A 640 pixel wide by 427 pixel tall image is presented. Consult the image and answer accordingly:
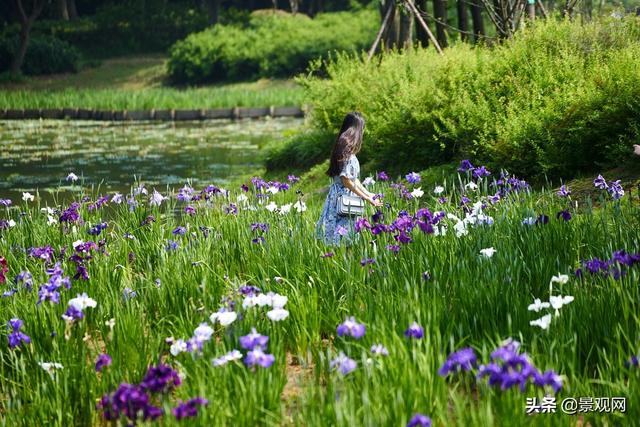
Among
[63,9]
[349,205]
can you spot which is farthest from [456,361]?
[63,9]

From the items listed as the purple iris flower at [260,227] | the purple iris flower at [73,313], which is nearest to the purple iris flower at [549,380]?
the purple iris flower at [73,313]

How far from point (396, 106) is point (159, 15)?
41.1m

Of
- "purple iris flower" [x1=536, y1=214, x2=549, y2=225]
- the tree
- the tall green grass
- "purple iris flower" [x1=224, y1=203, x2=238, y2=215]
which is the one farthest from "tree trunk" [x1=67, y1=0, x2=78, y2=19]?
"purple iris flower" [x1=536, y1=214, x2=549, y2=225]

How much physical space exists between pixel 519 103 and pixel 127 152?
34.4 ft

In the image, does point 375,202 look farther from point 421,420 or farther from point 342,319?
point 421,420

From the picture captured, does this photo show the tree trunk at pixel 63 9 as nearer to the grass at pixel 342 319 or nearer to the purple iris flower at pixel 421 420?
the grass at pixel 342 319

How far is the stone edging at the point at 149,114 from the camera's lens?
2608 cm

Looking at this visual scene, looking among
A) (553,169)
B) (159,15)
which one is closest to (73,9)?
(159,15)

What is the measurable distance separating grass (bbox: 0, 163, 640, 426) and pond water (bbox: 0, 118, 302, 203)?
5791 mm

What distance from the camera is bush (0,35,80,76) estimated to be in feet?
136

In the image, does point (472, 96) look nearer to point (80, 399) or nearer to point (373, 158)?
point (373, 158)

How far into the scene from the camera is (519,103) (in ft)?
31.0

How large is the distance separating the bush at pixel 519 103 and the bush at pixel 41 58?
1251 inches

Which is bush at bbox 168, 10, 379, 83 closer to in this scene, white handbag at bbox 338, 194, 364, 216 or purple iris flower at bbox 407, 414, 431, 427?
white handbag at bbox 338, 194, 364, 216
